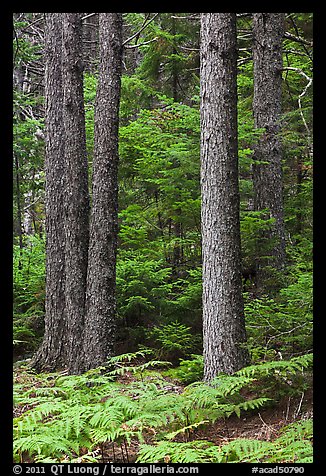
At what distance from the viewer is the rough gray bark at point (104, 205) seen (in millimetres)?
7082

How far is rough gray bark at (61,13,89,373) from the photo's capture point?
744cm

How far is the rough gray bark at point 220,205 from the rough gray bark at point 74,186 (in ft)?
7.37

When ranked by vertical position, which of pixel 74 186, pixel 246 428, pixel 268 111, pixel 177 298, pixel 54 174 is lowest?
pixel 246 428

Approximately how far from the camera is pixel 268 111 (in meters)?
9.32

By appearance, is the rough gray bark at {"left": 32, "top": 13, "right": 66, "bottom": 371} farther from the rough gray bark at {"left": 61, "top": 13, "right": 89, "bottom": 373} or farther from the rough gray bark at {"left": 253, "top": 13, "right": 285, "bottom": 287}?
the rough gray bark at {"left": 253, "top": 13, "right": 285, "bottom": 287}

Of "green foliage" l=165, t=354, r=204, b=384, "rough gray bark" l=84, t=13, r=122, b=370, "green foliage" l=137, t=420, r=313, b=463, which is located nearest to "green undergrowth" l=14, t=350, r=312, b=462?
"green foliage" l=137, t=420, r=313, b=463

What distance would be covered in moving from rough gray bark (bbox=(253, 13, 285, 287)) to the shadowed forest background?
3 centimetres

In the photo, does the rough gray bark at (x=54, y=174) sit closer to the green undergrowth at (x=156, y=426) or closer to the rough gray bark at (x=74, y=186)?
the rough gray bark at (x=74, y=186)

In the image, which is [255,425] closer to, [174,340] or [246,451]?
[246,451]

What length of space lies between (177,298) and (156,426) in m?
4.46

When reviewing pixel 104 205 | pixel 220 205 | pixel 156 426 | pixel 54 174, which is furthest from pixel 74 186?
pixel 156 426

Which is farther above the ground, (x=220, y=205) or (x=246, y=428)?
(x=220, y=205)
